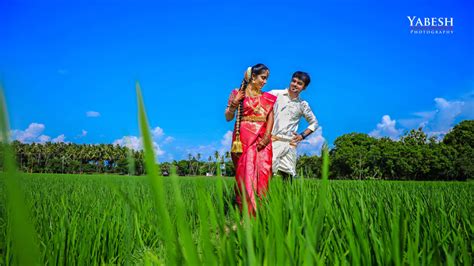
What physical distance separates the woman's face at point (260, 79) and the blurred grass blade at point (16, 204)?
13.0ft

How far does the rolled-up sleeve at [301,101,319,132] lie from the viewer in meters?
5.30

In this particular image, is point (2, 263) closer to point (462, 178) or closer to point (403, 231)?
point (403, 231)

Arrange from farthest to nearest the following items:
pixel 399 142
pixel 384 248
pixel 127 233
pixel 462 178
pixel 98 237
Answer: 1. pixel 399 142
2. pixel 462 178
3. pixel 98 237
4. pixel 384 248
5. pixel 127 233

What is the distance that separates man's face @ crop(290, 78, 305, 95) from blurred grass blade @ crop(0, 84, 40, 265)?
16.2ft

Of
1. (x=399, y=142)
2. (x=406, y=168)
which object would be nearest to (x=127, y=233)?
(x=406, y=168)

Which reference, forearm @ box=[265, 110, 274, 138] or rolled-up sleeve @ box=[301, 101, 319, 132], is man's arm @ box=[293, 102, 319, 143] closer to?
rolled-up sleeve @ box=[301, 101, 319, 132]

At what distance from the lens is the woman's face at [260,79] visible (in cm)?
409

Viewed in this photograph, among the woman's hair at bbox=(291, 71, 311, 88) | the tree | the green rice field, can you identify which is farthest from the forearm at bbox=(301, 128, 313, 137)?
the tree

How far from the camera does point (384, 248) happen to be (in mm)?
1105

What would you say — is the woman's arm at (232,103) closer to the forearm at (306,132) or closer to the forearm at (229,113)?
the forearm at (229,113)

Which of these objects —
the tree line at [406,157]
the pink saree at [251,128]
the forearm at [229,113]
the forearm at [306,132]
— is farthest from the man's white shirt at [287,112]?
the tree line at [406,157]

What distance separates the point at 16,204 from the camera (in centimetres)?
17

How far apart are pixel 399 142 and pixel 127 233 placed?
186ft

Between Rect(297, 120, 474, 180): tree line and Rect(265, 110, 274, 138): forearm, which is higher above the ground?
Rect(297, 120, 474, 180): tree line
